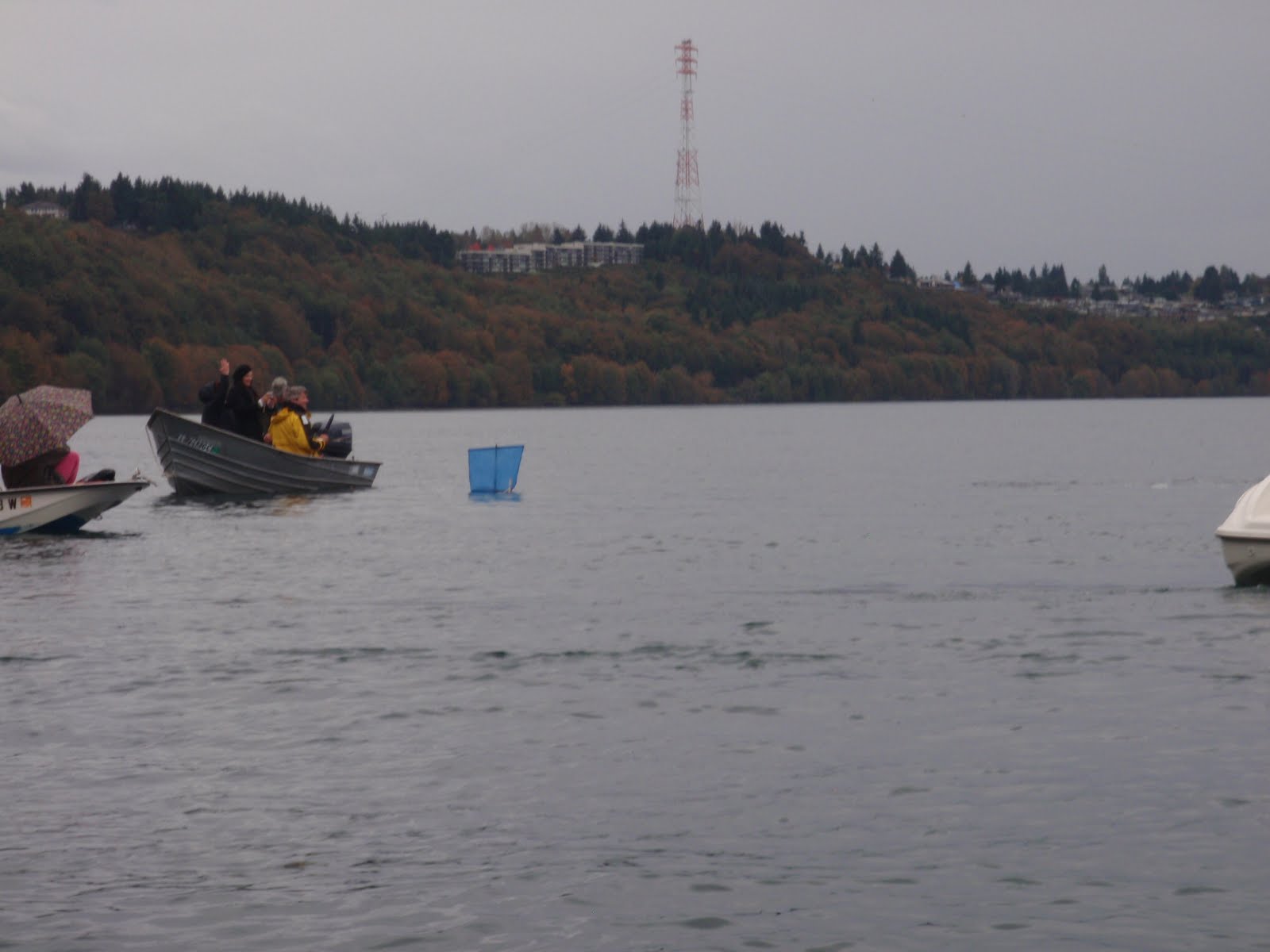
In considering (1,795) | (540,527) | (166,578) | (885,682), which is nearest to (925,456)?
(540,527)

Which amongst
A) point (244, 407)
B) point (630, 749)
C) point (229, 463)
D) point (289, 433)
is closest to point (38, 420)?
point (244, 407)

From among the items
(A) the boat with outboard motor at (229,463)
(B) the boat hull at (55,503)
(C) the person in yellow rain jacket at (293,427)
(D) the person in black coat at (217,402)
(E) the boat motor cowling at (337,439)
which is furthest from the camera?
(E) the boat motor cowling at (337,439)

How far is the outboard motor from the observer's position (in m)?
43.7

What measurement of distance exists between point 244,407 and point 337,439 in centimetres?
490

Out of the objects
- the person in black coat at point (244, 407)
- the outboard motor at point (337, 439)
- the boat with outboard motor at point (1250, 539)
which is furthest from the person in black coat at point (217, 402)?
the boat with outboard motor at point (1250, 539)

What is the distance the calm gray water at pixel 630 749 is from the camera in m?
9.41

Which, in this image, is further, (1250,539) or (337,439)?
(337,439)

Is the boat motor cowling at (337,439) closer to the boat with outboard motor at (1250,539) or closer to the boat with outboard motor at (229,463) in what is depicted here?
the boat with outboard motor at (229,463)

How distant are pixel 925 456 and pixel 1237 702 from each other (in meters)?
70.5

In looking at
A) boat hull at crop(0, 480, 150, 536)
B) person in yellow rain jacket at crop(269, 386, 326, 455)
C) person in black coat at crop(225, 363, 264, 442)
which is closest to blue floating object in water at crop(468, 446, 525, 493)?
person in yellow rain jacket at crop(269, 386, 326, 455)

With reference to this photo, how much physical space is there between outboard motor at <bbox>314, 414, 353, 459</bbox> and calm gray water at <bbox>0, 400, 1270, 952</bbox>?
42.0 ft

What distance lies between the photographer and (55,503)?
101 ft

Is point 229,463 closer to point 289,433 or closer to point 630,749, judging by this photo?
point 289,433

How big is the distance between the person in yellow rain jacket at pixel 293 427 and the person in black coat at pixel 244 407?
0.47 meters
